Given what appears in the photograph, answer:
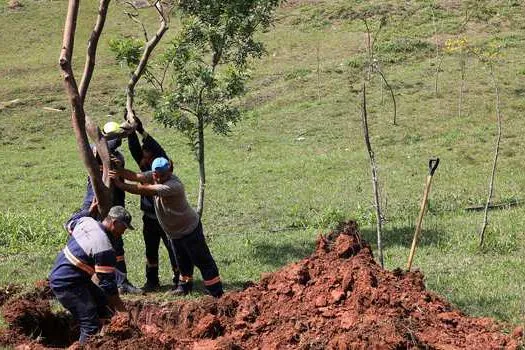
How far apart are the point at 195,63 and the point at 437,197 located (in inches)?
246

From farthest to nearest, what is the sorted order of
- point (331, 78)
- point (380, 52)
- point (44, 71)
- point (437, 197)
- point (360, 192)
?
point (44, 71) → point (380, 52) → point (331, 78) → point (360, 192) → point (437, 197)

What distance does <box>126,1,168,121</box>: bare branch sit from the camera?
21.3 ft

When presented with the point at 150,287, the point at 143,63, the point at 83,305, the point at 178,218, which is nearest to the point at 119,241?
the point at 150,287

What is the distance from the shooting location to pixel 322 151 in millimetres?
20141

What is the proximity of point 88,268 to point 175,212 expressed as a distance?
72.2 inches

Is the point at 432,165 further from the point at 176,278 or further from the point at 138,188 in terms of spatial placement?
the point at 176,278

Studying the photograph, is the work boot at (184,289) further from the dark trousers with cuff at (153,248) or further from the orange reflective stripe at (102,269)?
the orange reflective stripe at (102,269)

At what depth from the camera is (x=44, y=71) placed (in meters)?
31.8

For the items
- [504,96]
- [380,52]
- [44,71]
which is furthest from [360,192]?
[44,71]

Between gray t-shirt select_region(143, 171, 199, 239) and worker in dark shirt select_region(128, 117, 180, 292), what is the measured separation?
0.52 m

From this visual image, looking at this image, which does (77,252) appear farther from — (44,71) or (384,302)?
(44,71)

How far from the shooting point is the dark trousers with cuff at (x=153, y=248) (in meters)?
8.93

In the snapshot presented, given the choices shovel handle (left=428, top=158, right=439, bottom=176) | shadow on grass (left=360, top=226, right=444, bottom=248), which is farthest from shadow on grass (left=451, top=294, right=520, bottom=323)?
shadow on grass (left=360, top=226, right=444, bottom=248)

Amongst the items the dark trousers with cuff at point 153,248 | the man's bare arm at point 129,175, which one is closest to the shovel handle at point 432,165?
the man's bare arm at point 129,175
